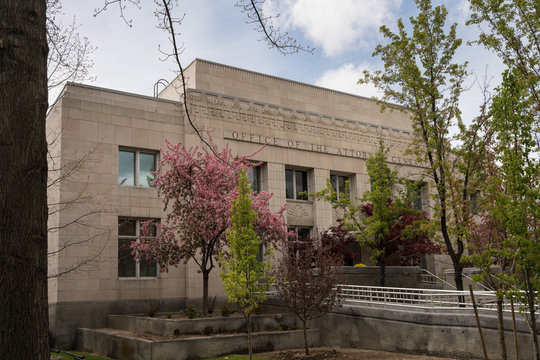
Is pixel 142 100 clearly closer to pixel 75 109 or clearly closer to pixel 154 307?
pixel 75 109

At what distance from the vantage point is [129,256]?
22078 millimetres

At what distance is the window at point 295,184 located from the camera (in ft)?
92.0

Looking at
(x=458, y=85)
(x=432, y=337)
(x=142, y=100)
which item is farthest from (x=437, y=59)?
(x=142, y=100)

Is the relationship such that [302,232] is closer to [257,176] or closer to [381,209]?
[257,176]

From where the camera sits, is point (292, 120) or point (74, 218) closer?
point (74, 218)

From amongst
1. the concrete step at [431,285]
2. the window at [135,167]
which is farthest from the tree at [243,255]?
the concrete step at [431,285]

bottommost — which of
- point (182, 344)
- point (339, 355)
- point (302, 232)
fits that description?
point (339, 355)

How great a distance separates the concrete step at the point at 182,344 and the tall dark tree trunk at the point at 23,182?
1041 centimetres

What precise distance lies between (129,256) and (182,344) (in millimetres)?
7887

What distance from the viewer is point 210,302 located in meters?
22.7

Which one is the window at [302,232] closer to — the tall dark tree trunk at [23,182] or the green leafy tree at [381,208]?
the green leafy tree at [381,208]

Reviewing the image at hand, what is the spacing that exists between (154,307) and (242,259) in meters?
8.03

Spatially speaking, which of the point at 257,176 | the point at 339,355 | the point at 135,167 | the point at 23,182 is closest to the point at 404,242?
the point at 257,176

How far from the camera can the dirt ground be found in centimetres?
1463
